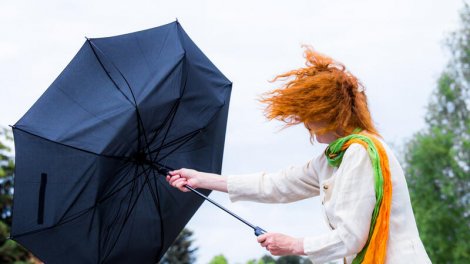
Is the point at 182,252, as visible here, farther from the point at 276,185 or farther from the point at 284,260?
the point at 276,185

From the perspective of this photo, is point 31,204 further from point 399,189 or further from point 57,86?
point 399,189

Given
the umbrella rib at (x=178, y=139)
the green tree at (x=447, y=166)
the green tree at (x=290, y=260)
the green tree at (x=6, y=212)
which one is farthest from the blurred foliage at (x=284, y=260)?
the umbrella rib at (x=178, y=139)

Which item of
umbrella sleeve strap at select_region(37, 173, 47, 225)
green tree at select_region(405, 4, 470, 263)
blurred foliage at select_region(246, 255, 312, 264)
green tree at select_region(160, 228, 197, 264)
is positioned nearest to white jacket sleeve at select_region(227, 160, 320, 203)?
umbrella sleeve strap at select_region(37, 173, 47, 225)

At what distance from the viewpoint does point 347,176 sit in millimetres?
3168

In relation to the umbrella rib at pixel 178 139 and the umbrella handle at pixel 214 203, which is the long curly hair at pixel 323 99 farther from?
the umbrella rib at pixel 178 139

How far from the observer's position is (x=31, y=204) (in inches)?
176

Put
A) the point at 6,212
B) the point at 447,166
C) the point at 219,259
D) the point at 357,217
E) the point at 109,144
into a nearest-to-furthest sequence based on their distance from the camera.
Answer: the point at 357,217, the point at 109,144, the point at 6,212, the point at 447,166, the point at 219,259

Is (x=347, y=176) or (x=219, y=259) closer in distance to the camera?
(x=347, y=176)

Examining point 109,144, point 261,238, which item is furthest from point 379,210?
point 109,144

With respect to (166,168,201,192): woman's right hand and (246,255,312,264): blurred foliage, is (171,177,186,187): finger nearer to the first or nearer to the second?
(166,168,201,192): woman's right hand

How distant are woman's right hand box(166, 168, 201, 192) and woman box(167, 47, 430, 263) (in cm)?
83

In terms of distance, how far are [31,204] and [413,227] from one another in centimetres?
239

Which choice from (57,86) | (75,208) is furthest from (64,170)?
(57,86)

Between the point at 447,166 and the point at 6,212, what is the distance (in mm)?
17155
